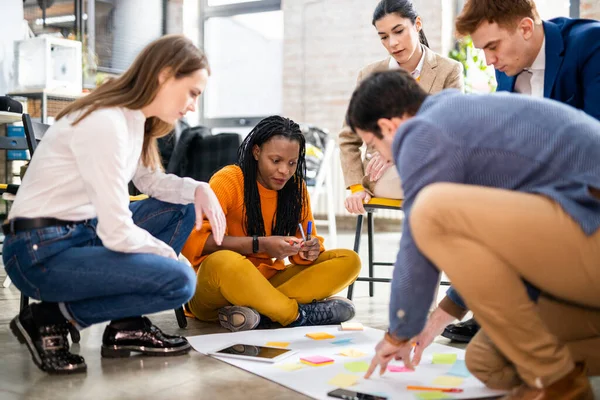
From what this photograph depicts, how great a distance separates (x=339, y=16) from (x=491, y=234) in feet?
17.9

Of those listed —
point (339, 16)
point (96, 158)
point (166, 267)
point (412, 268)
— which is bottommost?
point (166, 267)

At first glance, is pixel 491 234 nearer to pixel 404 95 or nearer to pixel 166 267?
pixel 404 95

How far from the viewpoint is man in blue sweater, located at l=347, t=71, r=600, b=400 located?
1247mm

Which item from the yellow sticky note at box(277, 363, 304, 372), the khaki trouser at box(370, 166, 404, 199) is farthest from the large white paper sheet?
the khaki trouser at box(370, 166, 404, 199)

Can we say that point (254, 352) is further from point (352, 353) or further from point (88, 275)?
point (88, 275)

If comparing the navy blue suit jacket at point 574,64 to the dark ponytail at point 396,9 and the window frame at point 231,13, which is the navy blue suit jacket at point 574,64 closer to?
the dark ponytail at point 396,9

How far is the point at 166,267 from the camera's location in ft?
5.83

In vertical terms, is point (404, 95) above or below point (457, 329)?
above

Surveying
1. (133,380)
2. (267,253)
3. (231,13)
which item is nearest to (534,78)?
(267,253)

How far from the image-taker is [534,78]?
206cm

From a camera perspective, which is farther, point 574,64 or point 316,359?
point 574,64

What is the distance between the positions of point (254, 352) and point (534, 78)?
113 cm

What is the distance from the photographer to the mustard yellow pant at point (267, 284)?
2.19 metres

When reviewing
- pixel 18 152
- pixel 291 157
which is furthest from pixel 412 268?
pixel 18 152
